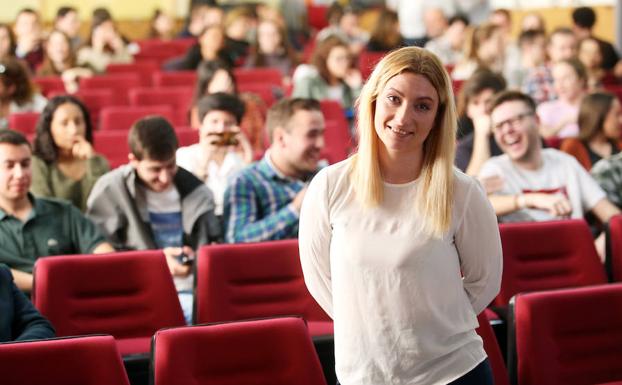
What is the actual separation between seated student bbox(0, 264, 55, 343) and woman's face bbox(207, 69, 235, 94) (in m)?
3.36

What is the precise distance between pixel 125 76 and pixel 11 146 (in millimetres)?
4787

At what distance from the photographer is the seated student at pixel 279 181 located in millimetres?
3912

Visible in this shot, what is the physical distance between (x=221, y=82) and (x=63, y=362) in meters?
3.86

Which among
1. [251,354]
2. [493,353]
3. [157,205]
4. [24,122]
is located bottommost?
[493,353]

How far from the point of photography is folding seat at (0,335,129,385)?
2.47m

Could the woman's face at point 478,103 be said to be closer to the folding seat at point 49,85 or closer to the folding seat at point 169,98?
the folding seat at point 169,98

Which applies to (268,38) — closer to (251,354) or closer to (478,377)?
(251,354)

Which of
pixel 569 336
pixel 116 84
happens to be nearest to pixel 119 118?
pixel 116 84

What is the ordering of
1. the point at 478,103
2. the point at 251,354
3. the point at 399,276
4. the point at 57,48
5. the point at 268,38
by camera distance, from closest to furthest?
the point at 399,276
the point at 251,354
the point at 478,103
the point at 57,48
the point at 268,38

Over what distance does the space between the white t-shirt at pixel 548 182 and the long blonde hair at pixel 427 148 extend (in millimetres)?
2183

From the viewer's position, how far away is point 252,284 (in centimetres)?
365

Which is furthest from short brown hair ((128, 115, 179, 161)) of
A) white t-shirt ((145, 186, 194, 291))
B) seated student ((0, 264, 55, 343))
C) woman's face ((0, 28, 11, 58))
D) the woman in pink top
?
woman's face ((0, 28, 11, 58))

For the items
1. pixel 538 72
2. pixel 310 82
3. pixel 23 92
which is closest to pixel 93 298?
pixel 23 92

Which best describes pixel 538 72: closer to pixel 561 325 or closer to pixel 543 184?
pixel 543 184
